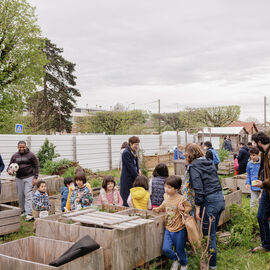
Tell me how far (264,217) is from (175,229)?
1727 mm

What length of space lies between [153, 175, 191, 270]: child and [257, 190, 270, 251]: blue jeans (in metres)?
1.49

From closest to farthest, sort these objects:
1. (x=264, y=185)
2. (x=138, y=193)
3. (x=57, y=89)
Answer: (x=264, y=185) < (x=138, y=193) < (x=57, y=89)

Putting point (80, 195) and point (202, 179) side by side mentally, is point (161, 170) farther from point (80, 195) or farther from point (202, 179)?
point (80, 195)

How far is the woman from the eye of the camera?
414 centimetres

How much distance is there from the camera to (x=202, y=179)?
4.21m

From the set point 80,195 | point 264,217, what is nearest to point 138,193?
point 80,195

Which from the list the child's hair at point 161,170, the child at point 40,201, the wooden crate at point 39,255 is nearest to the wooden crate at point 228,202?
the child's hair at point 161,170

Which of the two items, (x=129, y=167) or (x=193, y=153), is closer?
(x=193, y=153)

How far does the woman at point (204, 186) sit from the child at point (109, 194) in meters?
2.08

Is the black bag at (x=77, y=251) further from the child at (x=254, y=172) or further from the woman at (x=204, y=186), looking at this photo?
the child at (x=254, y=172)

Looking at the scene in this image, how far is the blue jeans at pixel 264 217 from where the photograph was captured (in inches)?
199

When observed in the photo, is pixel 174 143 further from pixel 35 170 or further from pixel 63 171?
pixel 35 170

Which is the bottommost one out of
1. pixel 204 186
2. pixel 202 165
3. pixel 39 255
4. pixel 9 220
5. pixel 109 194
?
pixel 9 220

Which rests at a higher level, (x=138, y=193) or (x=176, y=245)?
(x=138, y=193)
